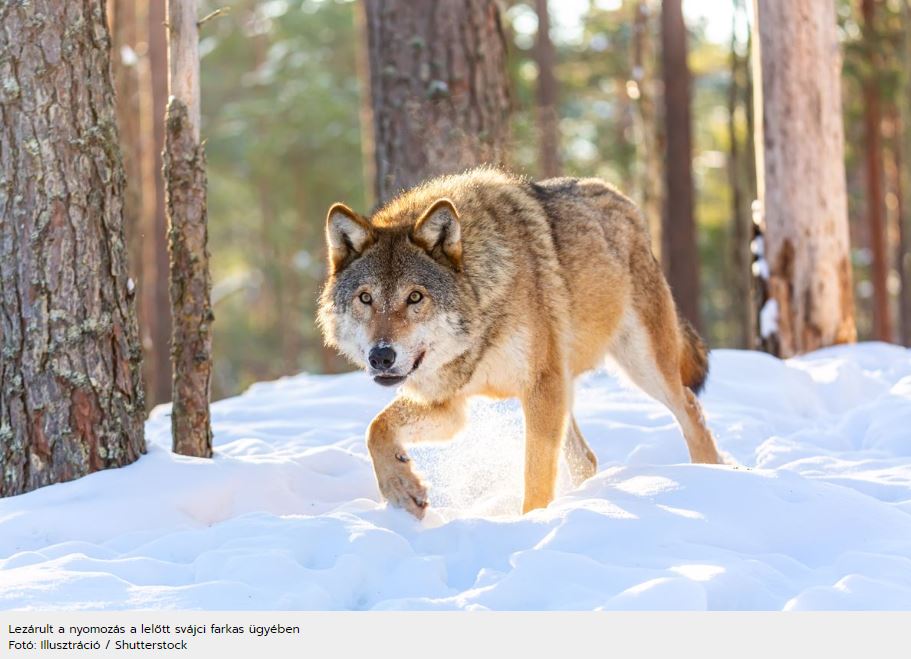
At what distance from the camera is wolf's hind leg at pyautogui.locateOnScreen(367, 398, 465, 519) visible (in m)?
5.25

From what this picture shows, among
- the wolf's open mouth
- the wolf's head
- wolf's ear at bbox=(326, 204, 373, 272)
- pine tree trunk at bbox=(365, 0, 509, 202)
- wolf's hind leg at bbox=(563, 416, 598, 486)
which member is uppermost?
pine tree trunk at bbox=(365, 0, 509, 202)

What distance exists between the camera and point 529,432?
5363 millimetres

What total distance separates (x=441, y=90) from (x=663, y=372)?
133 inches

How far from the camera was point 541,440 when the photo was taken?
5363mm

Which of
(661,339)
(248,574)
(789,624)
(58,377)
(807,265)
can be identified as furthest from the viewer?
(807,265)

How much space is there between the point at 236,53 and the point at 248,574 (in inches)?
1285

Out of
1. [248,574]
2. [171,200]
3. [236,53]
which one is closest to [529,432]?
[248,574]

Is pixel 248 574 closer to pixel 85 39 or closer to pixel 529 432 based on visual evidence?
pixel 529 432

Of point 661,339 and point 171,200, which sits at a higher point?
point 171,200

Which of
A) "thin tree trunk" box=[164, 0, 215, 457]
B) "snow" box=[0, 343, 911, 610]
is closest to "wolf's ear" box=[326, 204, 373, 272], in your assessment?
"thin tree trunk" box=[164, 0, 215, 457]

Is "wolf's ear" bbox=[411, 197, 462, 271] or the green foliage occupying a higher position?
the green foliage

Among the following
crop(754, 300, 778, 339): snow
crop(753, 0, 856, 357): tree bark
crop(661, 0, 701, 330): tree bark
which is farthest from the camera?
crop(661, 0, 701, 330): tree bark

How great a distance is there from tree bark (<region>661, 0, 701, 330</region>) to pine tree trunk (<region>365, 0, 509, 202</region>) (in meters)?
9.70

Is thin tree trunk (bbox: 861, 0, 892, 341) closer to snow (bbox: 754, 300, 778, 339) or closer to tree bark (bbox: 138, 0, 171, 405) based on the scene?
snow (bbox: 754, 300, 778, 339)
